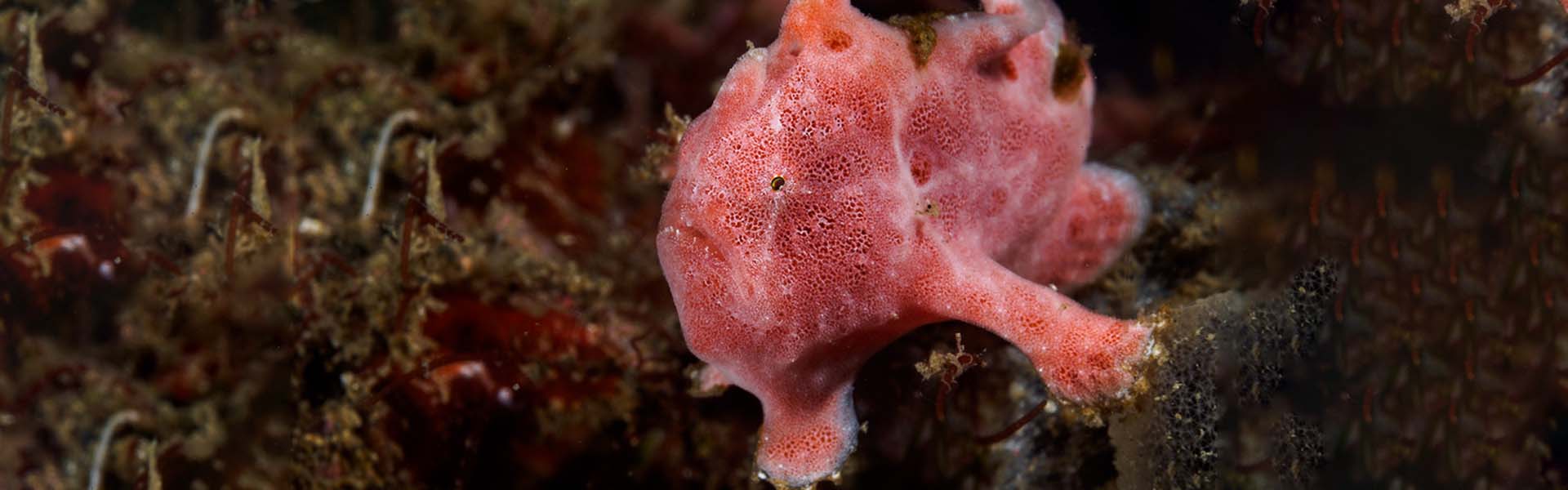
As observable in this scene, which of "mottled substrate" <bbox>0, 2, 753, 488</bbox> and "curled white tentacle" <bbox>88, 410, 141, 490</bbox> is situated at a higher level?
"mottled substrate" <bbox>0, 2, 753, 488</bbox>

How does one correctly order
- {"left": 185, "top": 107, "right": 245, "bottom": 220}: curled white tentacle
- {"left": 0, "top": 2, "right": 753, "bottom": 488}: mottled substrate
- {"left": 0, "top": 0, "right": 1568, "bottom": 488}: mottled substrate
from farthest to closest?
{"left": 185, "top": 107, "right": 245, "bottom": 220}: curled white tentacle < {"left": 0, "top": 2, "right": 753, "bottom": 488}: mottled substrate < {"left": 0, "top": 0, "right": 1568, "bottom": 488}: mottled substrate

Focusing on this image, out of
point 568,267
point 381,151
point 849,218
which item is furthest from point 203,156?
point 849,218

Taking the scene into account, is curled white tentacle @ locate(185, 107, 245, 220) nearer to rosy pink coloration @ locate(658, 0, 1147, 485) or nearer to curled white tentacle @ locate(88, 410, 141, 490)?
curled white tentacle @ locate(88, 410, 141, 490)

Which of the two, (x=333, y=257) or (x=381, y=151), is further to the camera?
(x=381, y=151)

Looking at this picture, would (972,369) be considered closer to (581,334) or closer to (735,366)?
(735,366)

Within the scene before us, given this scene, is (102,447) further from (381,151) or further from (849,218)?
(849,218)

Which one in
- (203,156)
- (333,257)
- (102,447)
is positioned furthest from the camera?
(102,447)

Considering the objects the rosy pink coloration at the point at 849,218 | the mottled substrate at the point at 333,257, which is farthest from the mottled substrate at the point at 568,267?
the rosy pink coloration at the point at 849,218

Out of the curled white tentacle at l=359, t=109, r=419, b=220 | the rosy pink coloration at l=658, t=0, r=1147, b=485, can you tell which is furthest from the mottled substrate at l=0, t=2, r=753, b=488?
the rosy pink coloration at l=658, t=0, r=1147, b=485

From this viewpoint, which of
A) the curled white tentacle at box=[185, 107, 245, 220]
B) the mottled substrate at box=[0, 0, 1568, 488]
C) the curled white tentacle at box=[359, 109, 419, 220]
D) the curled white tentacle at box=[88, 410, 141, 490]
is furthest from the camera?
the curled white tentacle at box=[88, 410, 141, 490]

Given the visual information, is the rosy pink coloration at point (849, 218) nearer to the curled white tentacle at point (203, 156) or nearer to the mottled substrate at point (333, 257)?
the mottled substrate at point (333, 257)
